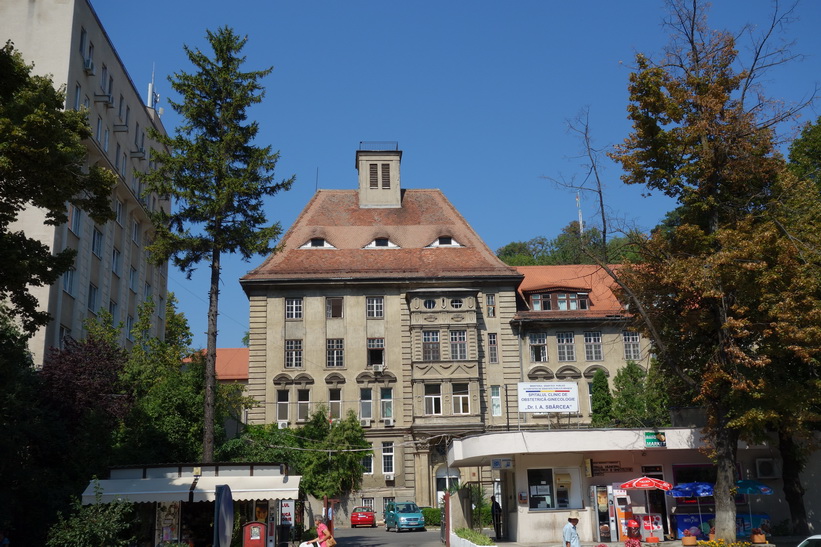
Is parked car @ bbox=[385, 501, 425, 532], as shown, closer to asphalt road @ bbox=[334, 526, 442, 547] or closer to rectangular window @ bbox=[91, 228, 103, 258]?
asphalt road @ bbox=[334, 526, 442, 547]

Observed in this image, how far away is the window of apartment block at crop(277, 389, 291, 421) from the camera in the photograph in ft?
167

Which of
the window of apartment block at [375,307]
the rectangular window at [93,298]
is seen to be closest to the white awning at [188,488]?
the rectangular window at [93,298]

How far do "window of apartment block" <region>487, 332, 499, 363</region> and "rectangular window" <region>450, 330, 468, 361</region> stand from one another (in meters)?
2.50

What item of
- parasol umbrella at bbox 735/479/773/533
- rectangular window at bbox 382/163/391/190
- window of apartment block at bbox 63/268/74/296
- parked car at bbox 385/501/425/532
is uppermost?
rectangular window at bbox 382/163/391/190

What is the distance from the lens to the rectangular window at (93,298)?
142ft

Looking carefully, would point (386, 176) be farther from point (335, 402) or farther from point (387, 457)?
point (387, 457)

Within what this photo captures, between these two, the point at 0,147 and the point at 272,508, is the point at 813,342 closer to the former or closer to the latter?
the point at 272,508

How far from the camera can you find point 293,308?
5259 centimetres

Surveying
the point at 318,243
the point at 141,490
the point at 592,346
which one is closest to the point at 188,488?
the point at 141,490

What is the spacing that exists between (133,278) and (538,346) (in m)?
26.7

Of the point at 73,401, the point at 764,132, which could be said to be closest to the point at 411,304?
the point at 73,401

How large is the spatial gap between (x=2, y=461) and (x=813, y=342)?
82.2ft

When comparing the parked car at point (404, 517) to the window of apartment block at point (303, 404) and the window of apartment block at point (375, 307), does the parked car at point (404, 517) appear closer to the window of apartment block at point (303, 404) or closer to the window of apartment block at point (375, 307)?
the window of apartment block at point (303, 404)

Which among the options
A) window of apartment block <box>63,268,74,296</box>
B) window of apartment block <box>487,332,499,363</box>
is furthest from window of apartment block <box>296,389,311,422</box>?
window of apartment block <box>63,268,74,296</box>
